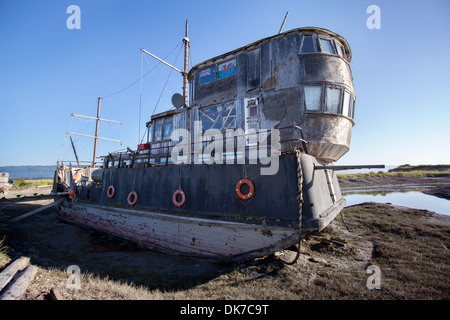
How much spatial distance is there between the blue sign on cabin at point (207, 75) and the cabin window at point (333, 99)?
5196 mm

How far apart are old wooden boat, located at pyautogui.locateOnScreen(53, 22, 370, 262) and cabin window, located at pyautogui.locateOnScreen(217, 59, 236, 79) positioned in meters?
0.05

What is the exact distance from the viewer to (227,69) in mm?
9438

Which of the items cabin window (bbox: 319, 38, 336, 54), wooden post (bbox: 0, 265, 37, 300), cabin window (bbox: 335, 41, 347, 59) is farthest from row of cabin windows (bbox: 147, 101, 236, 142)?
wooden post (bbox: 0, 265, 37, 300)

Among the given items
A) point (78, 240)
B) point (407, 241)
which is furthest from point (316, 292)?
point (78, 240)

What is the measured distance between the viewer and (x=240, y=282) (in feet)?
16.8

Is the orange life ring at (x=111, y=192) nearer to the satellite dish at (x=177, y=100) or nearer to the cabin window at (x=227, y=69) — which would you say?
the satellite dish at (x=177, y=100)

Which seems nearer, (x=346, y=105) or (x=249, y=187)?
(x=249, y=187)

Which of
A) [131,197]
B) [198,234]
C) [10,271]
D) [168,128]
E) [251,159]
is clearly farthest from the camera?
[168,128]

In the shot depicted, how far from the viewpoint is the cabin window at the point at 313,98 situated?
736cm

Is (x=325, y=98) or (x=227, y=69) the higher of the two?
(x=227, y=69)

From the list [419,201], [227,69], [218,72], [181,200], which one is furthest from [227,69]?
[419,201]

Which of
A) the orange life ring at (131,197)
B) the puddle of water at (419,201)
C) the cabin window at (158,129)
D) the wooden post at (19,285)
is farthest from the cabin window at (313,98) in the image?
the puddle of water at (419,201)

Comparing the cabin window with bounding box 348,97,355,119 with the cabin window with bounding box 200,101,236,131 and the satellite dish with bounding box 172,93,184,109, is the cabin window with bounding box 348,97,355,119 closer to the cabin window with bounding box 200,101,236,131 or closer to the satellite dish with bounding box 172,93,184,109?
the cabin window with bounding box 200,101,236,131

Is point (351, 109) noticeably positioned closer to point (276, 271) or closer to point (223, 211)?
point (223, 211)
